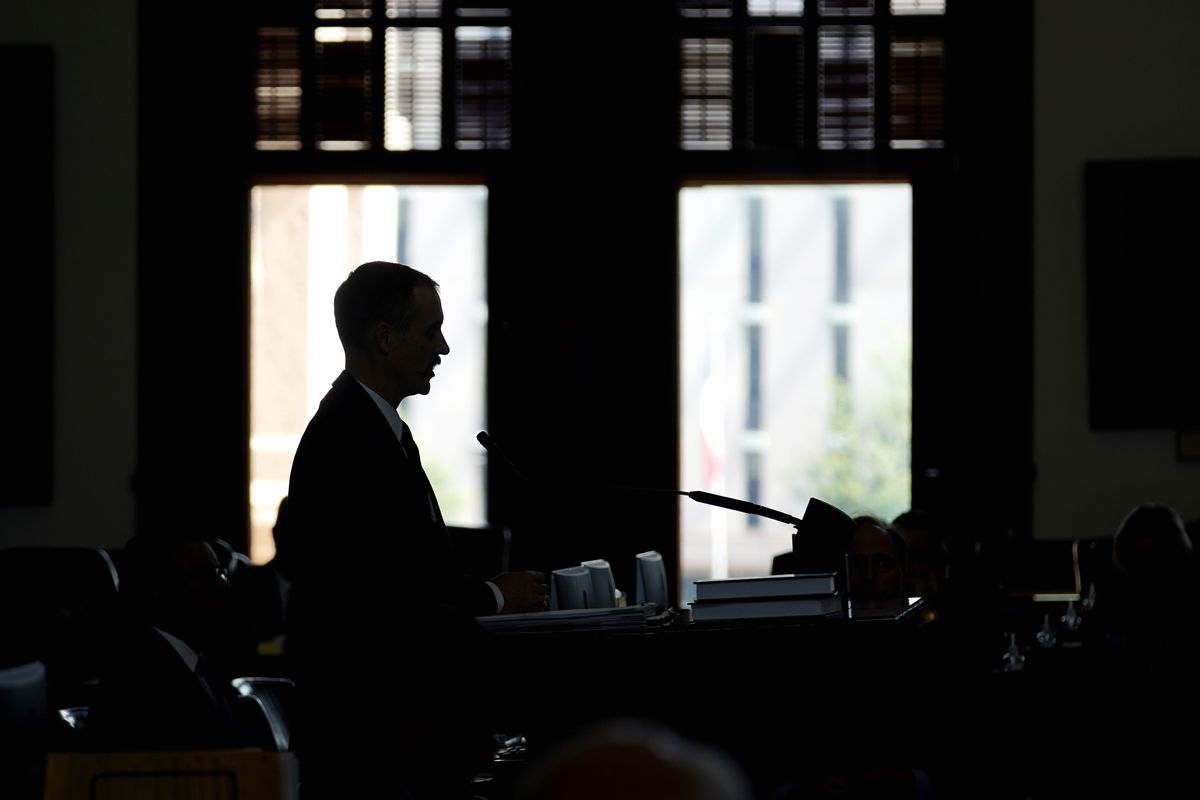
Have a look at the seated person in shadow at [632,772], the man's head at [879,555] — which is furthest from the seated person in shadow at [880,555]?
the seated person in shadow at [632,772]

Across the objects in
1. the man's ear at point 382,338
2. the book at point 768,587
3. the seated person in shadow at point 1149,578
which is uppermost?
the man's ear at point 382,338

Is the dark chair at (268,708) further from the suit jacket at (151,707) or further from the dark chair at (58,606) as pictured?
the dark chair at (58,606)

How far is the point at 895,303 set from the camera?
2930 cm

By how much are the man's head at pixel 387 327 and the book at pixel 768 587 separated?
644 mm

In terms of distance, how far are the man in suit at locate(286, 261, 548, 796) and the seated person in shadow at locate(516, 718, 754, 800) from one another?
51.8 inches

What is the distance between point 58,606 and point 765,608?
A: 10.1ft

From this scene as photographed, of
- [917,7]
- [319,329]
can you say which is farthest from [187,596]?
[319,329]

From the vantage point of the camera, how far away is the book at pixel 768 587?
2.27 metres

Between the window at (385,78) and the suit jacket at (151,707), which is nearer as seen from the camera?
the suit jacket at (151,707)

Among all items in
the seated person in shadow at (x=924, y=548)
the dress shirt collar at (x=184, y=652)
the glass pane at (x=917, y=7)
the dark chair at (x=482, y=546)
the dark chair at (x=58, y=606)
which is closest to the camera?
the dress shirt collar at (x=184, y=652)

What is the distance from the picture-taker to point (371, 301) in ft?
8.40

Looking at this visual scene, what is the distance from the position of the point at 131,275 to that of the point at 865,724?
5.06 meters

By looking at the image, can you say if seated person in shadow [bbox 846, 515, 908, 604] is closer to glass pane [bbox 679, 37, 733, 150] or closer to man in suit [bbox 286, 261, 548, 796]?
man in suit [bbox 286, 261, 548, 796]

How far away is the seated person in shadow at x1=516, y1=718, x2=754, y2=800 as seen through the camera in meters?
0.78
